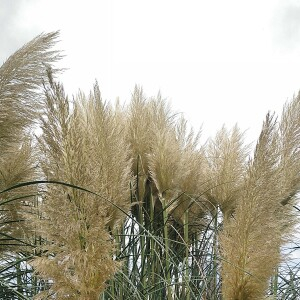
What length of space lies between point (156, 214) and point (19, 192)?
136cm

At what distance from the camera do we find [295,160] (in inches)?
165

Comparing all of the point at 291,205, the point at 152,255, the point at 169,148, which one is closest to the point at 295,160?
the point at 291,205

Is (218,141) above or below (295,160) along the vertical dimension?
above

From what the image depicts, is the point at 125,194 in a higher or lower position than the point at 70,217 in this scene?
higher

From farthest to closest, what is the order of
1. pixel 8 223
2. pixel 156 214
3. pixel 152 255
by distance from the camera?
pixel 156 214
pixel 152 255
pixel 8 223

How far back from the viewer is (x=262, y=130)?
2.96m

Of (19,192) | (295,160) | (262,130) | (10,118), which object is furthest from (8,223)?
(295,160)

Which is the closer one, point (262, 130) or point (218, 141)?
point (262, 130)

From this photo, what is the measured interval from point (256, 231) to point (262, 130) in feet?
1.50

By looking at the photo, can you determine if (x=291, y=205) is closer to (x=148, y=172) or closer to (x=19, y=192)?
(x=148, y=172)

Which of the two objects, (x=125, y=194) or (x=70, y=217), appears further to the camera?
(x=125, y=194)

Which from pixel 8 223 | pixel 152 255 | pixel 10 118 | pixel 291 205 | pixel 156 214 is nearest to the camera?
pixel 10 118

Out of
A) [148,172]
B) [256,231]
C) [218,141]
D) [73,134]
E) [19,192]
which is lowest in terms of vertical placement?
[256,231]

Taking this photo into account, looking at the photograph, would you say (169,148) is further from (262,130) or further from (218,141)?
Answer: (262,130)
